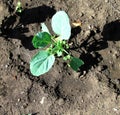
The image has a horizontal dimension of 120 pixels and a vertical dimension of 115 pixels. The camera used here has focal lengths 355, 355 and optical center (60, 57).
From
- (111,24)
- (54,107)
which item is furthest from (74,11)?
(54,107)

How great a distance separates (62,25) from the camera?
236 cm

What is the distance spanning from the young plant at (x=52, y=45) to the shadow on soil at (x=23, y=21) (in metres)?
0.16

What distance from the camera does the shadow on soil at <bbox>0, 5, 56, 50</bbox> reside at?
2562 mm

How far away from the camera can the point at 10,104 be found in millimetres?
2477

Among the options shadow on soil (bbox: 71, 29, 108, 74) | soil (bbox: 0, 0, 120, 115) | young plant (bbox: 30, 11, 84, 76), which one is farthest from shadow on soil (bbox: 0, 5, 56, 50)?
shadow on soil (bbox: 71, 29, 108, 74)

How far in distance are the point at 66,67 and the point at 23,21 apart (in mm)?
462

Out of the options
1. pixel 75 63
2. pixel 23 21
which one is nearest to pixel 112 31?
pixel 75 63

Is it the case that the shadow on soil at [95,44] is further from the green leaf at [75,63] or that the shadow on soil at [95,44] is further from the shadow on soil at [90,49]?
the green leaf at [75,63]

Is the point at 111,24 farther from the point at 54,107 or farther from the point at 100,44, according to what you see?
the point at 54,107

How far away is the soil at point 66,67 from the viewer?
245 centimetres

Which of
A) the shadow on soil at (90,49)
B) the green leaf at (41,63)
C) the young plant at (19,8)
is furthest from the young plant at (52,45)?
the young plant at (19,8)

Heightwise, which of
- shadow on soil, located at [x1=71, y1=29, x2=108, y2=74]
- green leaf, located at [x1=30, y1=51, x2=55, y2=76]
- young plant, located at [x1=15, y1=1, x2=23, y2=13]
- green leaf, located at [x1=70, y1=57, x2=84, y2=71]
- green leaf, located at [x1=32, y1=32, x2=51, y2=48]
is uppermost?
young plant, located at [x1=15, y1=1, x2=23, y2=13]

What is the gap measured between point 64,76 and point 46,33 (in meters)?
0.34

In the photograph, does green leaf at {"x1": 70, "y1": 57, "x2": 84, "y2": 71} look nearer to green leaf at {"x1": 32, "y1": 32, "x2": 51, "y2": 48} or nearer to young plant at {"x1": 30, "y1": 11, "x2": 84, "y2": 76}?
young plant at {"x1": 30, "y1": 11, "x2": 84, "y2": 76}
